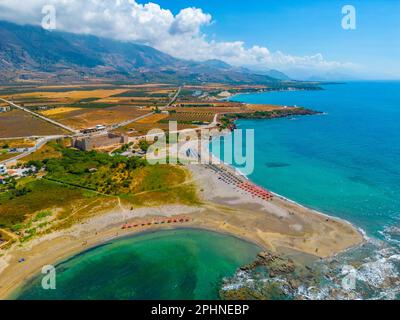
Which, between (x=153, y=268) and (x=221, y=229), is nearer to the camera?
(x=153, y=268)

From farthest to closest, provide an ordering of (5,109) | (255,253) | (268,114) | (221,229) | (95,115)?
(268,114) → (5,109) → (95,115) → (221,229) → (255,253)

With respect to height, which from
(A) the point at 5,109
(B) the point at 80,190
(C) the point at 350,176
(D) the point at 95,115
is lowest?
(B) the point at 80,190

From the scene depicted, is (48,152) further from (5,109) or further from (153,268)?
(5,109)

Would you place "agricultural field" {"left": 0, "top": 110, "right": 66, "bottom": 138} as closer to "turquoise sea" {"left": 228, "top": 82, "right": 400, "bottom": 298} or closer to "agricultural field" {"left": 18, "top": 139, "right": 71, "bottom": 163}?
"agricultural field" {"left": 18, "top": 139, "right": 71, "bottom": 163}

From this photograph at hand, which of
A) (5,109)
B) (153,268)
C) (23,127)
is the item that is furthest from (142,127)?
(153,268)

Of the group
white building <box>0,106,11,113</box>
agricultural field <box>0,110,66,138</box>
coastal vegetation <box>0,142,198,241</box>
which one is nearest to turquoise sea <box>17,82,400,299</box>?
coastal vegetation <box>0,142,198,241</box>

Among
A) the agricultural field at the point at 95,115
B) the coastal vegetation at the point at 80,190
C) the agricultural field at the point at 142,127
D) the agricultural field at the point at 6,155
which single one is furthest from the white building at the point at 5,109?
the coastal vegetation at the point at 80,190
